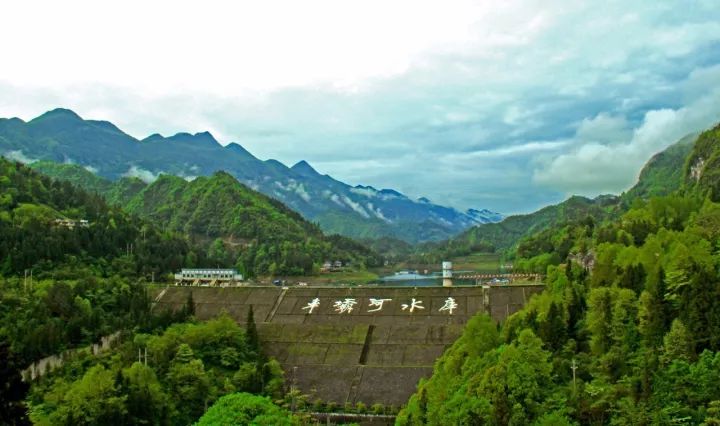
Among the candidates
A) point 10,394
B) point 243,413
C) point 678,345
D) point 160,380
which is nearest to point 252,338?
point 160,380

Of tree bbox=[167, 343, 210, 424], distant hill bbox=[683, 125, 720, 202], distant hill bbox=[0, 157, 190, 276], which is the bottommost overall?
tree bbox=[167, 343, 210, 424]

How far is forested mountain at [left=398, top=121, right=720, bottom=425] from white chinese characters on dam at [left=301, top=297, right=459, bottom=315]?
17166 mm

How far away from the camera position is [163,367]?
4619 cm

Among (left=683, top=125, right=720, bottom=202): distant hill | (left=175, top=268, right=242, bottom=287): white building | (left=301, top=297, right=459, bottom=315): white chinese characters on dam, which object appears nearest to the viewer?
(left=301, top=297, right=459, bottom=315): white chinese characters on dam

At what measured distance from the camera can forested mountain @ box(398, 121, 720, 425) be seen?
27516 mm

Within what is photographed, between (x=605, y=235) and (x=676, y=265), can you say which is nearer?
(x=676, y=265)

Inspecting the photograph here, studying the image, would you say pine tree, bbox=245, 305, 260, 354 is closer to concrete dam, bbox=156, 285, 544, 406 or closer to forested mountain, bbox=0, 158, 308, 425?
forested mountain, bbox=0, 158, 308, 425

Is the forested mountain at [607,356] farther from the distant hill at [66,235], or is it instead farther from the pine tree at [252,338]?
the distant hill at [66,235]

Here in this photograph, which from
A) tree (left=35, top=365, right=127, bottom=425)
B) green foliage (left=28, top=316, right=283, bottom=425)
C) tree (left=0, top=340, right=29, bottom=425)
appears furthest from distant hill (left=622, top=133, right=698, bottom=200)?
tree (left=0, top=340, right=29, bottom=425)

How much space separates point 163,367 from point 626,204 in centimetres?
13825

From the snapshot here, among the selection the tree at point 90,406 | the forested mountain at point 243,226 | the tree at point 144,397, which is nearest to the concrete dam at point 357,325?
the tree at point 144,397

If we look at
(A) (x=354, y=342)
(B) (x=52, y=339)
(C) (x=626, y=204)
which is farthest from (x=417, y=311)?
(C) (x=626, y=204)

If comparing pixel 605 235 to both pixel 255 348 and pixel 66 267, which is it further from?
pixel 66 267

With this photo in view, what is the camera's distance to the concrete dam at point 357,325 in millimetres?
51000
